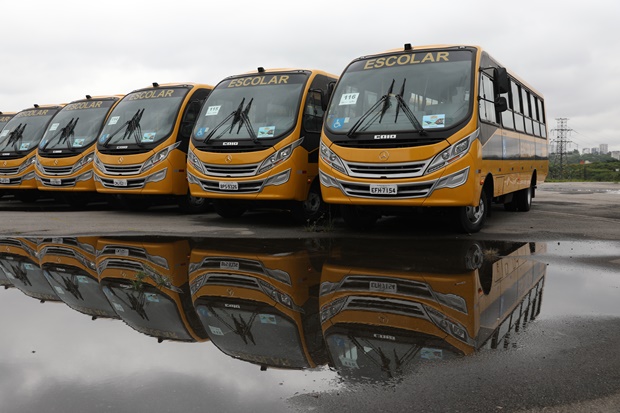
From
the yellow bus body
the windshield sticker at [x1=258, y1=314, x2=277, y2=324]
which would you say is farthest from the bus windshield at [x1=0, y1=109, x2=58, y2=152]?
the windshield sticker at [x1=258, y1=314, x2=277, y2=324]

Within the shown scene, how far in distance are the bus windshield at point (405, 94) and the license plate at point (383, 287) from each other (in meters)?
3.44

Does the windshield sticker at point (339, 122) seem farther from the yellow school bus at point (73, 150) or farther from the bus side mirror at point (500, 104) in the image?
the yellow school bus at point (73, 150)

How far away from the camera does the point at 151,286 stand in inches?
226

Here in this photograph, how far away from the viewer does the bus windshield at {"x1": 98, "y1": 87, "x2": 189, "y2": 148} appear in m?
12.8

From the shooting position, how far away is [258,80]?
1170 cm

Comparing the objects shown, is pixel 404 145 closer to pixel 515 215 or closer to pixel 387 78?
pixel 387 78

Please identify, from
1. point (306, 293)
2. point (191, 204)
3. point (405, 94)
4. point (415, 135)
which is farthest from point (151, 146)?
point (306, 293)

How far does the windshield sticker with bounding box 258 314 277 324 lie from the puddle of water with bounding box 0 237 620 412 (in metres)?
0.02

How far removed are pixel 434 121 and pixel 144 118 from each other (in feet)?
23.7

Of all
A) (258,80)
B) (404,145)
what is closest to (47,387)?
(404,145)

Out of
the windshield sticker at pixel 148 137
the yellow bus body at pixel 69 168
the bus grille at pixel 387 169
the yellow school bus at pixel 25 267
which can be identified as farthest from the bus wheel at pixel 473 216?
the yellow bus body at pixel 69 168

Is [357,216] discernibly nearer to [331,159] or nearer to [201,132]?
[331,159]

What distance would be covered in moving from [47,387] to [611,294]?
4740 millimetres

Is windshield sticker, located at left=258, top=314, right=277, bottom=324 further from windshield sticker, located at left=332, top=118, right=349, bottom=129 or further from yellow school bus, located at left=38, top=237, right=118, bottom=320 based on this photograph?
windshield sticker, located at left=332, top=118, right=349, bottom=129
